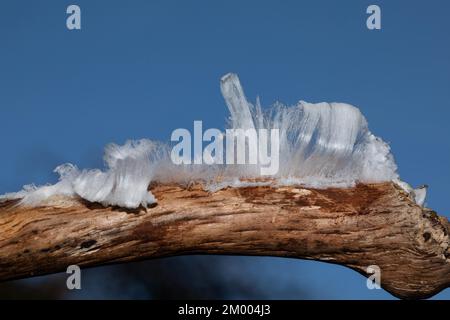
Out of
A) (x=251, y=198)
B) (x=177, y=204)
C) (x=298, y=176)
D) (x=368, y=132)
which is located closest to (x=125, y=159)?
(x=177, y=204)

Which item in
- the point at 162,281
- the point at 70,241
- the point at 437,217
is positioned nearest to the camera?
the point at 70,241

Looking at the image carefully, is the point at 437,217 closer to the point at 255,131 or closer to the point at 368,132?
the point at 368,132

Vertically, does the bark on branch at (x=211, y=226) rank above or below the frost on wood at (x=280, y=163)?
below

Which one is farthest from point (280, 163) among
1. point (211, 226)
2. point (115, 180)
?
point (115, 180)

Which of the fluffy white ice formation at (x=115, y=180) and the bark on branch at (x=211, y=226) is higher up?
the fluffy white ice formation at (x=115, y=180)
